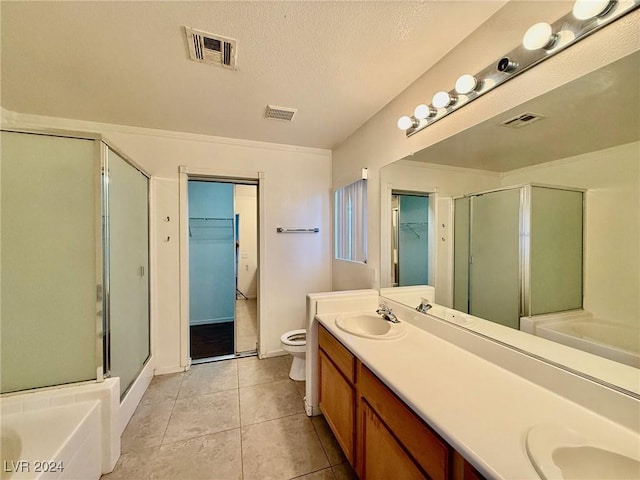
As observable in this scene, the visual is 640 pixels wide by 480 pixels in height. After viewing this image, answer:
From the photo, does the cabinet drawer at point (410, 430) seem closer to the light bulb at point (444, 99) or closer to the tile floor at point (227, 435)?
the tile floor at point (227, 435)

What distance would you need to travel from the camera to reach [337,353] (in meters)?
1.49

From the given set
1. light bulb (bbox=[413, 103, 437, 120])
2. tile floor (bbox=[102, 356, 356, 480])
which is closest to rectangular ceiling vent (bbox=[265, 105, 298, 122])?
light bulb (bbox=[413, 103, 437, 120])

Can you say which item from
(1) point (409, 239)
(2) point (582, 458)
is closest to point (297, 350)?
(1) point (409, 239)

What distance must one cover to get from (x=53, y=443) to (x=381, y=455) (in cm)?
152

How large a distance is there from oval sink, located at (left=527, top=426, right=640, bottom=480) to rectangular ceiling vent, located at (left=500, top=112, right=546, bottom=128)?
44.0 inches

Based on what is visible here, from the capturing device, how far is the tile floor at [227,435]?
1.42m

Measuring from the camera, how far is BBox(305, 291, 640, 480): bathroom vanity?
646 mm

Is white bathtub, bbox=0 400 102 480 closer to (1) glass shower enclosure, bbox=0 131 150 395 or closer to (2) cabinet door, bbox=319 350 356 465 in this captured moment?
(1) glass shower enclosure, bbox=0 131 150 395

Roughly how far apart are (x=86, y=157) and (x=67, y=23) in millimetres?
652

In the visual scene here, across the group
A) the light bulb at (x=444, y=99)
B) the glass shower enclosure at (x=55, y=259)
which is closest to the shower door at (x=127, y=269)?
the glass shower enclosure at (x=55, y=259)

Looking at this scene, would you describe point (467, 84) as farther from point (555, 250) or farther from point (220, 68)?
point (220, 68)

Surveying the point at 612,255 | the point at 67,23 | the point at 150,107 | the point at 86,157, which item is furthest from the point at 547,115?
the point at 150,107

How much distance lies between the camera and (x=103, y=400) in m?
1.46

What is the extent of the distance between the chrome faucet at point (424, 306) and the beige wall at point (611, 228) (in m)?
0.73
